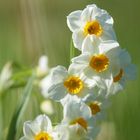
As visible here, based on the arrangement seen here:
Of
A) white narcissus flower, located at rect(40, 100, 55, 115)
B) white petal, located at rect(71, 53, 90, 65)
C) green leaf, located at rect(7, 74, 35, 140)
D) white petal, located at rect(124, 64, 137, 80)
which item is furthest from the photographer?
white narcissus flower, located at rect(40, 100, 55, 115)

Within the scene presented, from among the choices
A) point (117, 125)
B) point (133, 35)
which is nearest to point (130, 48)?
point (133, 35)

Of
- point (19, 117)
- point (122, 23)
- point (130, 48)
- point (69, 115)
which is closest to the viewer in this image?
point (69, 115)

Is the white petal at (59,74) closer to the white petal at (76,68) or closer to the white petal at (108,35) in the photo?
the white petal at (76,68)

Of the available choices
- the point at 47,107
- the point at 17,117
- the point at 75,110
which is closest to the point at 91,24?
the point at 75,110

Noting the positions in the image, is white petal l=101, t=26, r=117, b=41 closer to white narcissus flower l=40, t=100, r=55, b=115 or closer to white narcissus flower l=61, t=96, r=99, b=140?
white narcissus flower l=61, t=96, r=99, b=140

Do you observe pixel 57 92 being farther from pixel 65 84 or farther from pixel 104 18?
pixel 104 18

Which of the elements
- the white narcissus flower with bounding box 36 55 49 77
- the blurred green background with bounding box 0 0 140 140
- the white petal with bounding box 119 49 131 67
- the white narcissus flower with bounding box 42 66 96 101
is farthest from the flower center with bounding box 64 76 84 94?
the white narcissus flower with bounding box 36 55 49 77

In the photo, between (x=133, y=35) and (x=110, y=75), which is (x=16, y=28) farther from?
(x=110, y=75)
